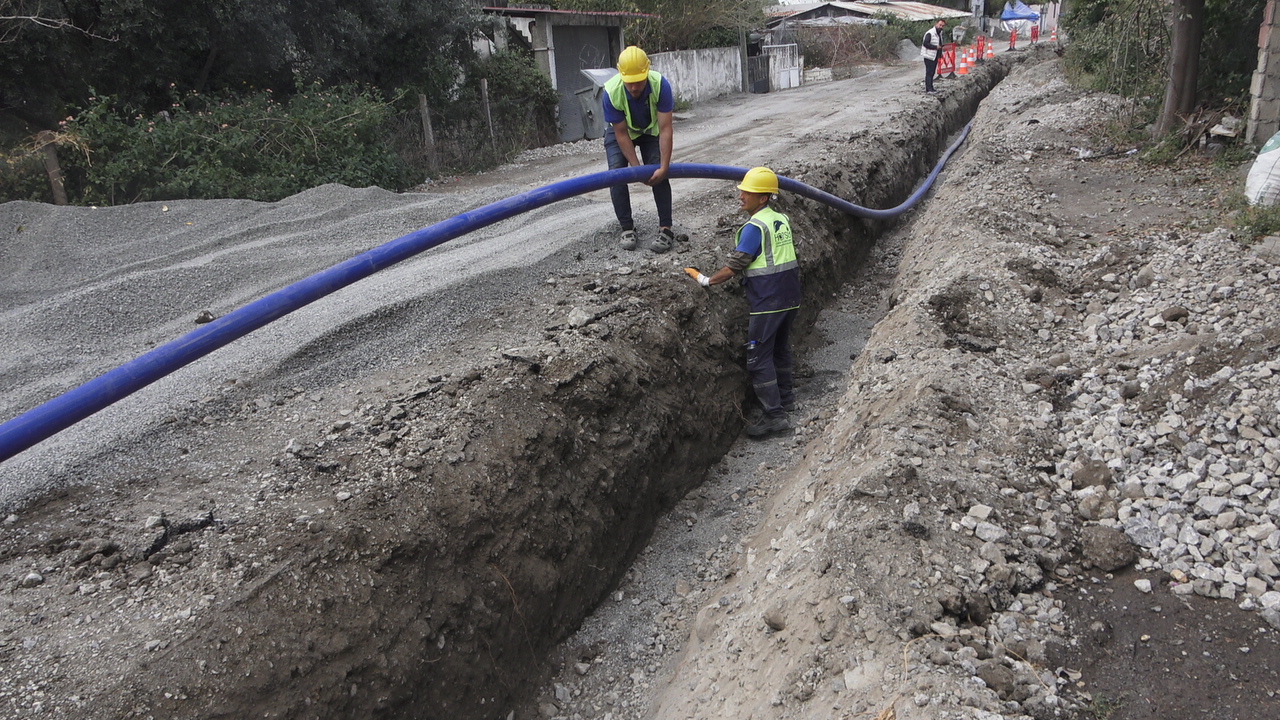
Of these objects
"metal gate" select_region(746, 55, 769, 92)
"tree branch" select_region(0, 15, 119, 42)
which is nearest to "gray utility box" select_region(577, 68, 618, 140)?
"tree branch" select_region(0, 15, 119, 42)

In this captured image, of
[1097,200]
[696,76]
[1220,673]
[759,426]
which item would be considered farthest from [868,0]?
[1220,673]

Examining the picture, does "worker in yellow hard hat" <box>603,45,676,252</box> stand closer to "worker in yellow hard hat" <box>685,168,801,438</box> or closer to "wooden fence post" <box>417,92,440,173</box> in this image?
"worker in yellow hard hat" <box>685,168,801,438</box>

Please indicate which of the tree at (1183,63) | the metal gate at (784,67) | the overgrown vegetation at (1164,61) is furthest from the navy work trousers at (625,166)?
the metal gate at (784,67)

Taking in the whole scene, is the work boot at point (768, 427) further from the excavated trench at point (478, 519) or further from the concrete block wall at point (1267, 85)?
the concrete block wall at point (1267, 85)

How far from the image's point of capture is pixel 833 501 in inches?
165

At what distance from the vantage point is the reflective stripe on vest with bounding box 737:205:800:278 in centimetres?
592

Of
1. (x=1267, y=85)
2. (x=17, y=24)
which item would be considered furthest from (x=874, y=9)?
(x=17, y=24)

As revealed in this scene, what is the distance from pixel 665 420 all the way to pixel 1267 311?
12.1 ft

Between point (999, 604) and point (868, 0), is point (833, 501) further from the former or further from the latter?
point (868, 0)

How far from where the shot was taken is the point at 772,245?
5.94m

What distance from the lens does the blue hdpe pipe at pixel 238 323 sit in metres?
3.41

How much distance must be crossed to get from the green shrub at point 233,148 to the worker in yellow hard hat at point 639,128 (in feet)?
18.8

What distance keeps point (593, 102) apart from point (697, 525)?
40.7 feet

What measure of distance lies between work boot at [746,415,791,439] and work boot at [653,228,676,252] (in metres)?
1.68
